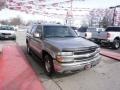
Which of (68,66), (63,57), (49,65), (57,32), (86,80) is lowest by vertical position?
(86,80)

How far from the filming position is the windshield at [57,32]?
746cm

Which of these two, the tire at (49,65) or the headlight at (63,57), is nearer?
the headlight at (63,57)

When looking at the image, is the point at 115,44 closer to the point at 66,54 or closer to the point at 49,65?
the point at 49,65

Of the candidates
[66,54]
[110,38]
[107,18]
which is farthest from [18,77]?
[107,18]

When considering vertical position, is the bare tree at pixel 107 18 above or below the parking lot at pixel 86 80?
above

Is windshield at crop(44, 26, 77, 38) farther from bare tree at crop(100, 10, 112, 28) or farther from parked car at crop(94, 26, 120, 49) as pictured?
bare tree at crop(100, 10, 112, 28)

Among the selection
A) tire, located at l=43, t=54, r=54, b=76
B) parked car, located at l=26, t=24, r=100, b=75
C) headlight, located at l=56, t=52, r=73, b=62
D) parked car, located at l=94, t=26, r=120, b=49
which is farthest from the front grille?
parked car, located at l=94, t=26, r=120, b=49

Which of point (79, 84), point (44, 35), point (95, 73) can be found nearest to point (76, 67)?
point (79, 84)

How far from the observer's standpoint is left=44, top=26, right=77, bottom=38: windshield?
7.46 meters

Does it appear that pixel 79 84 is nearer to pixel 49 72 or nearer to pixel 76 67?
pixel 76 67

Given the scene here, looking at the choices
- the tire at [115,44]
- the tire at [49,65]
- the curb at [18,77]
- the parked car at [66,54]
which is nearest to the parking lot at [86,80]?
the tire at [49,65]

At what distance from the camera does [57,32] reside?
25.0 ft

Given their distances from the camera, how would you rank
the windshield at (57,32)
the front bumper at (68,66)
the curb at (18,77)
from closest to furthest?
the curb at (18,77) → the front bumper at (68,66) → the windshield at (57,32)

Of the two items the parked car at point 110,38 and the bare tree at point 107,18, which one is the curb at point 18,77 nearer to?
the parked car at point 110,38
